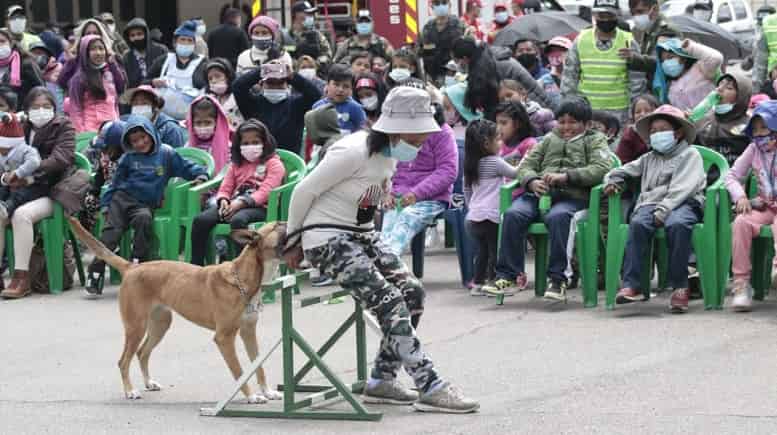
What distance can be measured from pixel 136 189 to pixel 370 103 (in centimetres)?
220

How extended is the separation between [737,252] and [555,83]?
17.1 feet

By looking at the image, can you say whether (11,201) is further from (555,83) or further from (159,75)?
(555,83)

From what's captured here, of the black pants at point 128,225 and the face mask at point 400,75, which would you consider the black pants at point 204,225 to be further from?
the face mask at point 400,75

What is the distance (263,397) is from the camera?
27.5ft

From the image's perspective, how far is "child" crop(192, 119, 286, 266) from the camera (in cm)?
1220

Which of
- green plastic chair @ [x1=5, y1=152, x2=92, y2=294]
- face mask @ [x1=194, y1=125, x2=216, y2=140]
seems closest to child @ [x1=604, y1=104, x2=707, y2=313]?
face mask @ [x1=194, y1=125, x2=216, y2=140]

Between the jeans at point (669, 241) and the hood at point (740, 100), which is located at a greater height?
the hood at point (740, 100)

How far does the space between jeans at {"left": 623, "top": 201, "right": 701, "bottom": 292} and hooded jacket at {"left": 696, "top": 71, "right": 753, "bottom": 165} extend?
3.67 ft

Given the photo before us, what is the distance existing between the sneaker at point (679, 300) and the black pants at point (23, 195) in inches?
203

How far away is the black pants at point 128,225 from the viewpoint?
1252 cm

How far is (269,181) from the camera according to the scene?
40.2ft

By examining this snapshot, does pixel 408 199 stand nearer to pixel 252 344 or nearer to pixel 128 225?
pixel 128 225

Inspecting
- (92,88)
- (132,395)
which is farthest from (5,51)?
(132,395)

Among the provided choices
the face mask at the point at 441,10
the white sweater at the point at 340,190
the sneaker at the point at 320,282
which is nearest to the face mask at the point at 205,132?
the sneaker at the point at 320,282
